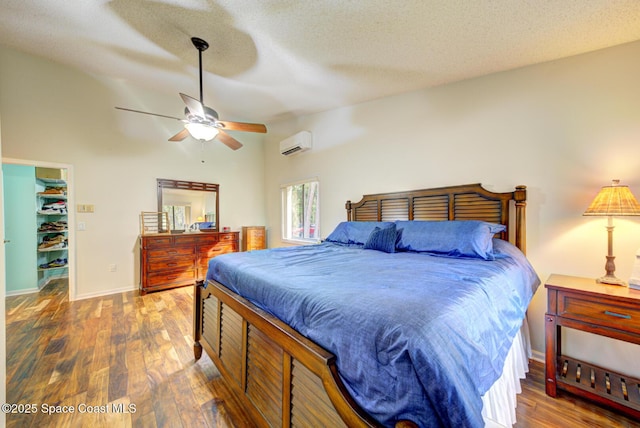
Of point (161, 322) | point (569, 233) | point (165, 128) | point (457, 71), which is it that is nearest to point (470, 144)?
point (457, 71)

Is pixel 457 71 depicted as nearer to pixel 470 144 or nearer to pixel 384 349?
pixel 470 144

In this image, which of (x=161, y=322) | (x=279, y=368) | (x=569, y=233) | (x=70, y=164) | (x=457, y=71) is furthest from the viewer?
(x=70, y=164)

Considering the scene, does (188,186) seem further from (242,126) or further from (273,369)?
(273,369)

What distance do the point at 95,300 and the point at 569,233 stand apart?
560cm

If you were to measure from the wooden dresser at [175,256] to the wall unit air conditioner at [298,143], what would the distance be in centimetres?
195

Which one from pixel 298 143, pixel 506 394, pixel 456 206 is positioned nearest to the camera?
pixel 506 394

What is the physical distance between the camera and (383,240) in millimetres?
2572

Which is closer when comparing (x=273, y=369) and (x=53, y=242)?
(x=273, y=369)

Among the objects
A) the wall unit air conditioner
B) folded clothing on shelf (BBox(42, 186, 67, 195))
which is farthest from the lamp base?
folded clothing on shelf (BBox(42, 186, 67, 195))

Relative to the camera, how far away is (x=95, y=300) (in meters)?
3.59

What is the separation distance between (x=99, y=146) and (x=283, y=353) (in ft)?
14.6

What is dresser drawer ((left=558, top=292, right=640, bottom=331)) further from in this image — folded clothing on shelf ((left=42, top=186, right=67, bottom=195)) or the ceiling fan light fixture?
folded clothing on shelf ((left=42, top=186, right=67, bottom=195))

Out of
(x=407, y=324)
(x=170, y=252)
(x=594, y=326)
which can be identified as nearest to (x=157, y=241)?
(x=170, y=252)

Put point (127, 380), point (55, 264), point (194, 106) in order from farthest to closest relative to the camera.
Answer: point (55, 264) → point (194, 106) → point (127, 380)
